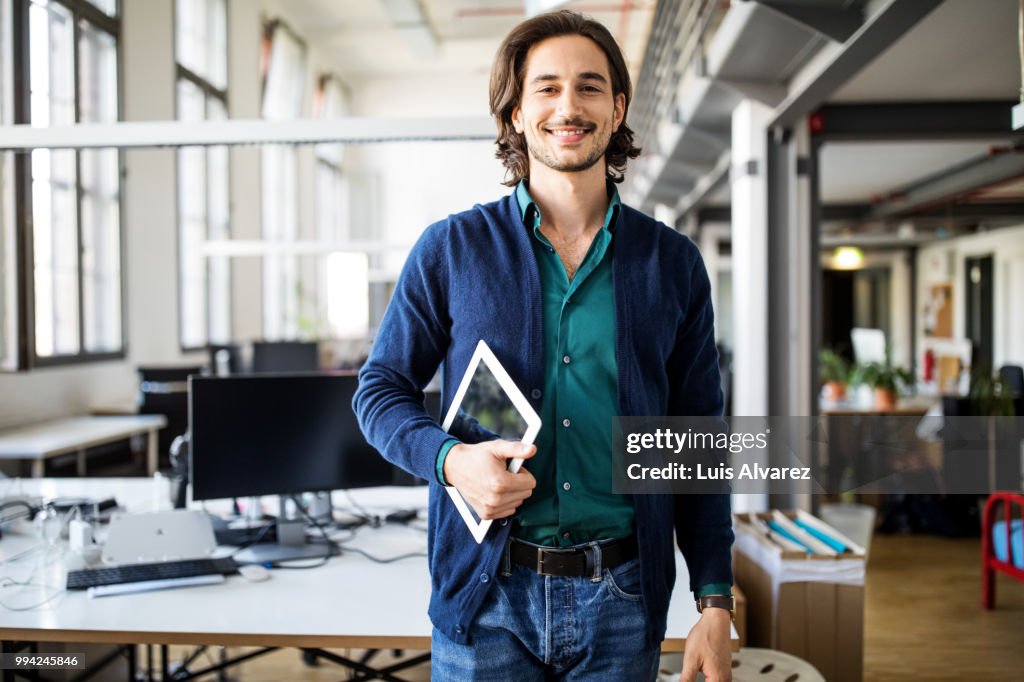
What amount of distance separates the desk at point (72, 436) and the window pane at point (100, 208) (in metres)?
1.07

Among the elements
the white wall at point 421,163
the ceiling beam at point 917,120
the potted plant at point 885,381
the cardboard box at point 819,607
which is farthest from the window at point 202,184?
the cardboard box at point 819,607

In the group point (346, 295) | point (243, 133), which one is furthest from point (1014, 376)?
point (346, 295)

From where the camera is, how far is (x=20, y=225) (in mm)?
4840

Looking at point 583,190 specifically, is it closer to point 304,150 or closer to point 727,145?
point 727,145

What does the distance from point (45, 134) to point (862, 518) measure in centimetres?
481

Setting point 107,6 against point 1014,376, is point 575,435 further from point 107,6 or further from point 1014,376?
point 1014,376

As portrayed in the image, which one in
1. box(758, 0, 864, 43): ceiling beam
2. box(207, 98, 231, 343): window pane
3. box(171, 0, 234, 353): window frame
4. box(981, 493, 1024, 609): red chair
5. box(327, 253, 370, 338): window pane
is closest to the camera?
box(758, 0, 864, 43): ceiling beam

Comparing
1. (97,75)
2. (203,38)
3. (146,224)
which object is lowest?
(146,224)

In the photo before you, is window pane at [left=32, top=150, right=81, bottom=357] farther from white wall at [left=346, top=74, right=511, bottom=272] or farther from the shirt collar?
white wall at [left=346, top=74, right=511, bottom=272]

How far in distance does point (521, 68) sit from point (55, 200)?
5498 millimetres

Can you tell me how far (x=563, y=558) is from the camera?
1.17 meters

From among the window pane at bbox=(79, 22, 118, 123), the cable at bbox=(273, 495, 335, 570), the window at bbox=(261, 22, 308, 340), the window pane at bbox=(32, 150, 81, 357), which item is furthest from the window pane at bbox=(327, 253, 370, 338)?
the cable at bbox=(273, 495, 335, 570)

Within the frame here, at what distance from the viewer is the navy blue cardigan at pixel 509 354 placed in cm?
118

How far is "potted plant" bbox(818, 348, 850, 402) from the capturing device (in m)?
6.77
